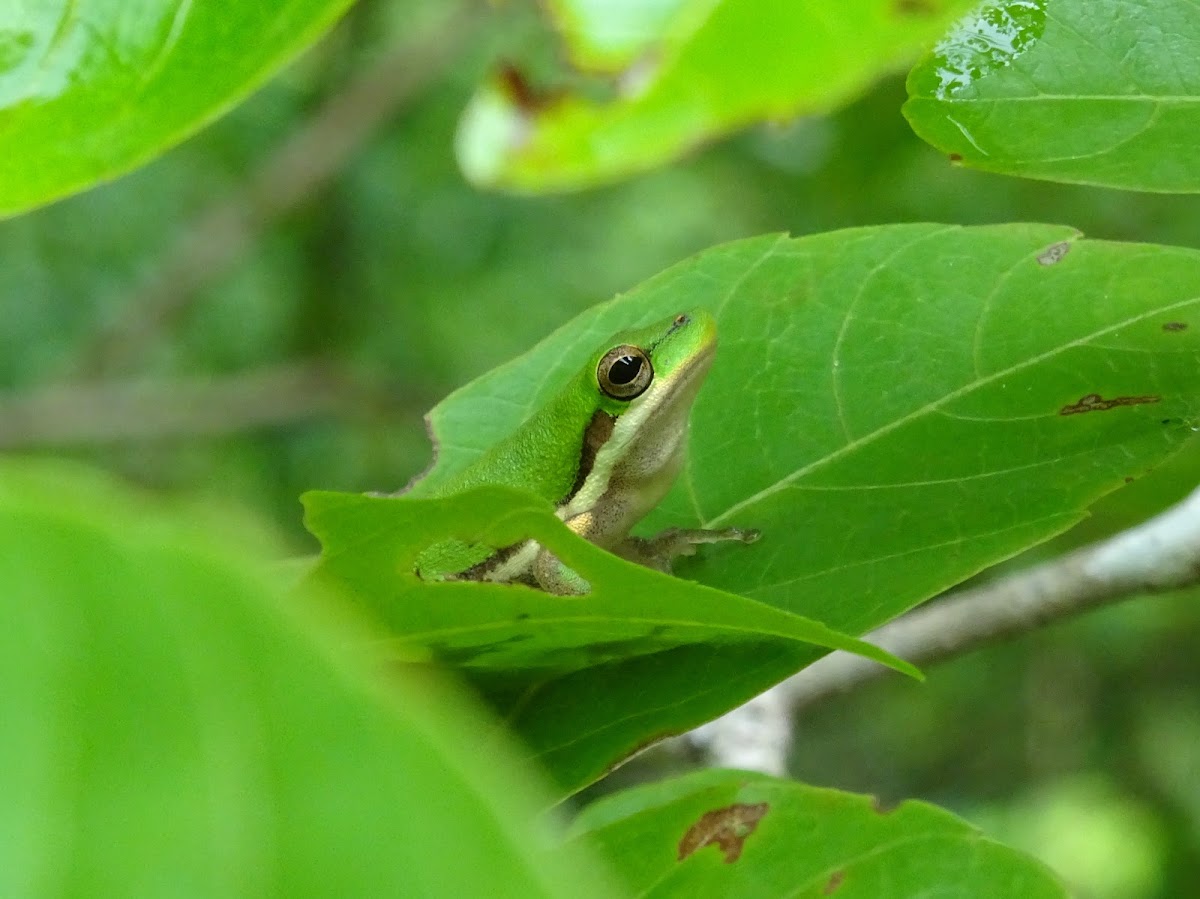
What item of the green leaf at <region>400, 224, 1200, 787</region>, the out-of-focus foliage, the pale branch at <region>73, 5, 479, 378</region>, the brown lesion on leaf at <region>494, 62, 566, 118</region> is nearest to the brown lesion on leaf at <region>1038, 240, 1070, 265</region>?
the green leaf at <region>400, 224, 1200, 787</region>

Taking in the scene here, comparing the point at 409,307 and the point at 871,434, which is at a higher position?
the point at 409,307

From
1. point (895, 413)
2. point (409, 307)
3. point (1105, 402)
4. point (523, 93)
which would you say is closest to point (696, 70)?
point (523, 93)

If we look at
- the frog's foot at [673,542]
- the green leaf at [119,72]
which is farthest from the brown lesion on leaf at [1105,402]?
the green leaf at [119,72]

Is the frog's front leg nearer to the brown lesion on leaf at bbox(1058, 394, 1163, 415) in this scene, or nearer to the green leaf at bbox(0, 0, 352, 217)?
the brown lesion on leaf at bbox(1058, 394, 1163, 415)

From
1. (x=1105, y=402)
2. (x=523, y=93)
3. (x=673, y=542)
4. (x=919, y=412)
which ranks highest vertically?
(x=523, y=93)

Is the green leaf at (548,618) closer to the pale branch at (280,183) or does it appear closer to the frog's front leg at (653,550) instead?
the frog's front leg at (653,550)

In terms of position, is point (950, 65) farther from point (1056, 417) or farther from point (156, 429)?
point (156, 429)

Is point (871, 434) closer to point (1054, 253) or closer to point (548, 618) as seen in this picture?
point (1054, 253)
